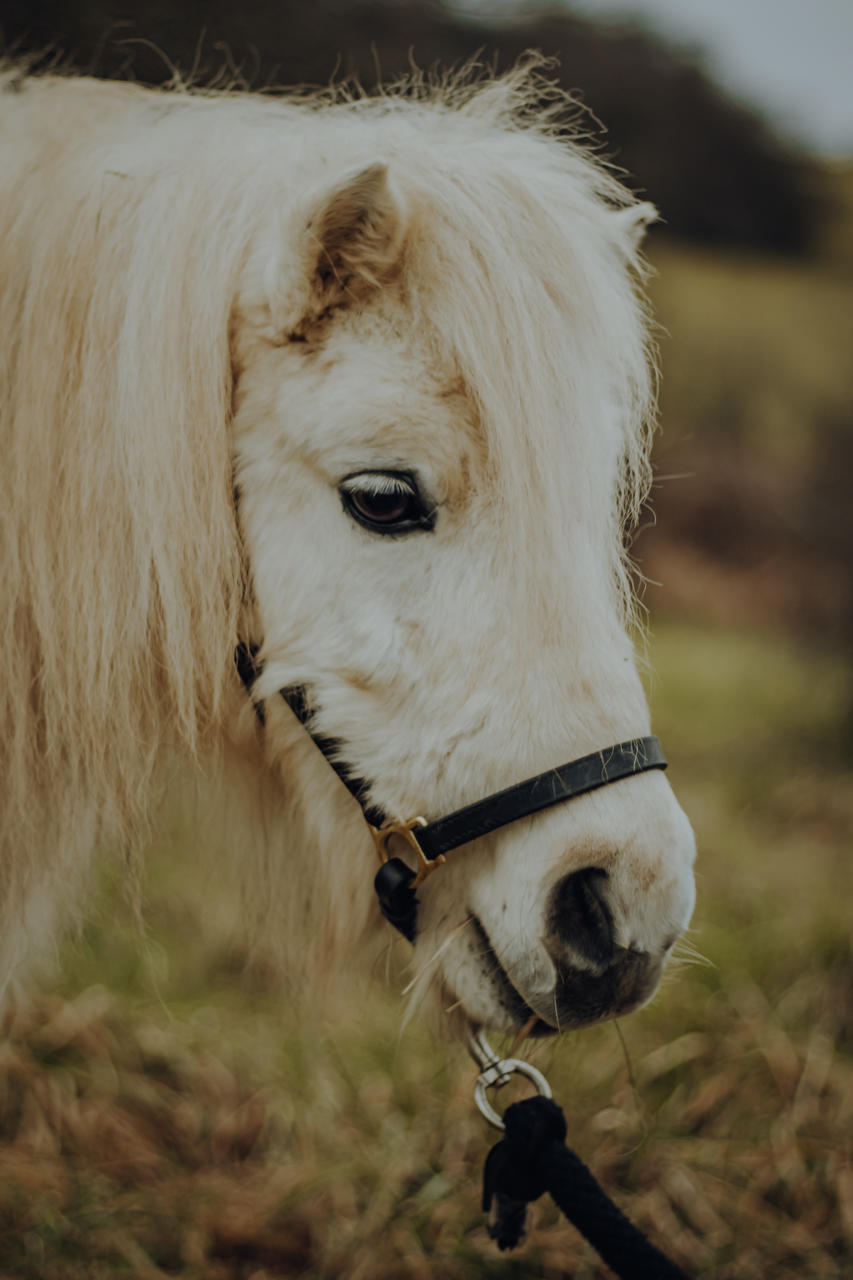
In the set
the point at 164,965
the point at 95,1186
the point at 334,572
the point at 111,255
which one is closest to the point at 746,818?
the point at 164,965

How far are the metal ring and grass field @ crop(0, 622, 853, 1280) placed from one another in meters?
0.25

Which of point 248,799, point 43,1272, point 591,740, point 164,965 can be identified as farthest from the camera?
point 164,965

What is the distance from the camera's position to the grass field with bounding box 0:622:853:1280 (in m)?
1.89

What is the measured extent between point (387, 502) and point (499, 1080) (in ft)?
3.03

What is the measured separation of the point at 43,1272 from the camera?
5.83 feet

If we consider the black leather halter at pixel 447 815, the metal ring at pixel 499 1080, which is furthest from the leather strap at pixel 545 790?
the metal ring at pixel 499 1080

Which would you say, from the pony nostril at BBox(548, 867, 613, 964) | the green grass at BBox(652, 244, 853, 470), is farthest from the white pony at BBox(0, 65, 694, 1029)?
the green grass at BBox(652, 244, 853, 470)

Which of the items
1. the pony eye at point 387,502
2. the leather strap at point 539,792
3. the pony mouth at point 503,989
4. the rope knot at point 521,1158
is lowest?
the rope knot at point 521,1158

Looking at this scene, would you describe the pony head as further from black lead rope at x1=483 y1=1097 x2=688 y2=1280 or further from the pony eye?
black lead rope at x1=483 y1=1097 x2=688 y2=1280

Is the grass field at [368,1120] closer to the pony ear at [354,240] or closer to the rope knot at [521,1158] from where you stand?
the rope knot at [521,1158]

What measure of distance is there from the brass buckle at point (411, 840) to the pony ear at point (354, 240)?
0.82 m

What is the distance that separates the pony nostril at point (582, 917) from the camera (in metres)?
1.13

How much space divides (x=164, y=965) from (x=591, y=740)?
2.36 meters

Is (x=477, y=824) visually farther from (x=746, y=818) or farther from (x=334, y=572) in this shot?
(x=746, y=818)
